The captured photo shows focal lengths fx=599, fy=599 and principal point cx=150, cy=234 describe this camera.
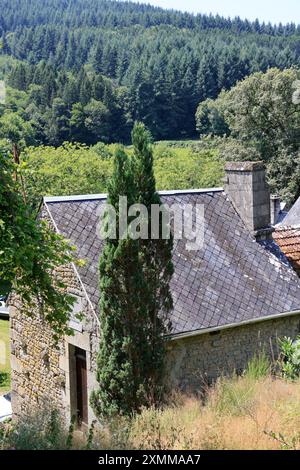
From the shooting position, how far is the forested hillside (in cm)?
8356

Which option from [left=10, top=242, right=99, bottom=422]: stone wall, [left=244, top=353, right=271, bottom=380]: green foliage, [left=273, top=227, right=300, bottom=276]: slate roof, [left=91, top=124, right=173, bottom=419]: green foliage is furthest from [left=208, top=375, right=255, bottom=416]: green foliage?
[left=273, top=227, right=300, bottom=276]: slate roof

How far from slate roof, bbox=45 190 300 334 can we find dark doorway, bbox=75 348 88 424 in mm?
1441

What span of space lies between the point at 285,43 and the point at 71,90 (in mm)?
76022

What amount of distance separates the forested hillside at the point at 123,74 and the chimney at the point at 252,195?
60028 mm

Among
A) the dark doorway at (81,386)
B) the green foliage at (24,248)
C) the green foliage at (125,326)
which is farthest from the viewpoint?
the dark doorway at (81,386)

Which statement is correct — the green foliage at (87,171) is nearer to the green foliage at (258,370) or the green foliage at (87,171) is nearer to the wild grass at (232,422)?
the green foliage at (258,370)

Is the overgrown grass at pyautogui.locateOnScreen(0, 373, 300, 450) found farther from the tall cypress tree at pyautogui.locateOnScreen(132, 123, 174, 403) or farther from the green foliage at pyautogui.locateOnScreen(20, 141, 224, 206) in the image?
the green foliage at pyautogui.locateOnScreen(20, 141, 224, 206)

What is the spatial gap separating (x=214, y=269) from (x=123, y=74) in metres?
121

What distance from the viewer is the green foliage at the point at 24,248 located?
28.7 ft

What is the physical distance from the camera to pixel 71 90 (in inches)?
3538

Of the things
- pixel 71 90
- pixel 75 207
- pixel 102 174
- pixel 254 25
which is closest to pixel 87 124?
pixel 71 90

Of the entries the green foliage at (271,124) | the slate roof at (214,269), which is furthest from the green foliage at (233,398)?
the green foliage at (271,124)

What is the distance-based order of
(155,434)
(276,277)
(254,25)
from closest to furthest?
(155,434), (276,277), (254,25)
